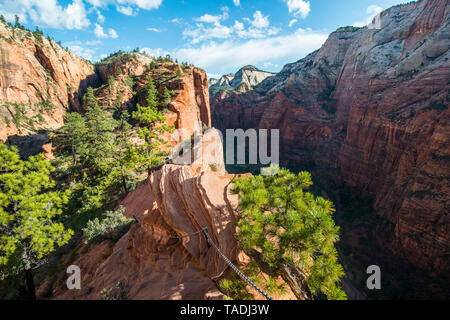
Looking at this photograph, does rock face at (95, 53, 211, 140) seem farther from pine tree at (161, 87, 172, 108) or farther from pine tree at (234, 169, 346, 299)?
pine tree at (234, 169, 346, 299)

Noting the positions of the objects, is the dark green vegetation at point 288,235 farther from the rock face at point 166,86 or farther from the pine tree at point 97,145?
the rock face at point 166,86

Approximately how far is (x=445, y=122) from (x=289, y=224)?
29211 mm

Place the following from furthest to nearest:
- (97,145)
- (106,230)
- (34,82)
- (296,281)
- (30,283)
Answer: (34,82) < (97,145) < (106,230) < (30,283) < (296,281)

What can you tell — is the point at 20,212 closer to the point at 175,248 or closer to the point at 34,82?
the point at 175,248

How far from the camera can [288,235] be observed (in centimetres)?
491

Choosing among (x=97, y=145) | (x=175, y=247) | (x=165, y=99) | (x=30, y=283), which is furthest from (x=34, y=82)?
(x=175, y=247)

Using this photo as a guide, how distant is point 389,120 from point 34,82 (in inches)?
2941

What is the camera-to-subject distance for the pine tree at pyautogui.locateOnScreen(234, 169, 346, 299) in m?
4.51

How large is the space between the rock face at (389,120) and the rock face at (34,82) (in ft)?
194

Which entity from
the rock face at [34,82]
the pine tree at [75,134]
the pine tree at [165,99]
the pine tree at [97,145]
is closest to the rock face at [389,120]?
the pine tree at [97,145]

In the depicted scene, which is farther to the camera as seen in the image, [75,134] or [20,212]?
[75,134]

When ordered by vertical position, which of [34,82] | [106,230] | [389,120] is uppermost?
[34,82]

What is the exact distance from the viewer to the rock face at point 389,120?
19906mm

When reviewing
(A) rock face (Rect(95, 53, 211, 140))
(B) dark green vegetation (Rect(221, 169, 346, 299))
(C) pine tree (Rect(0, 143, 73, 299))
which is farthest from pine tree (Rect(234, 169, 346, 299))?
(A) rock face (Rect(95, 53, 211, 140))
